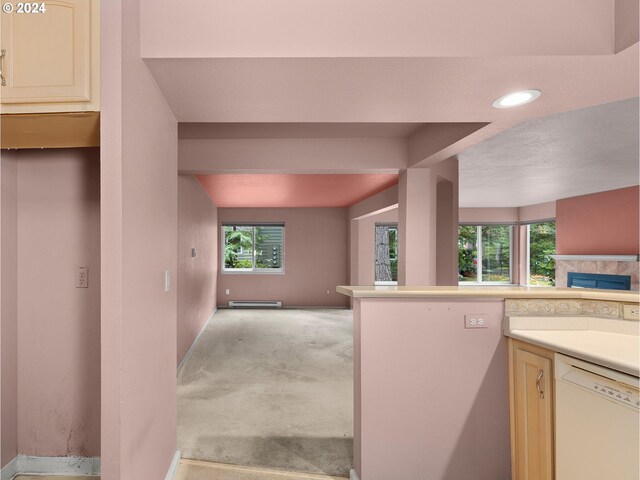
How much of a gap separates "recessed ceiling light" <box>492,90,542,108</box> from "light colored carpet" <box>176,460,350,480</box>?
2.38 metres

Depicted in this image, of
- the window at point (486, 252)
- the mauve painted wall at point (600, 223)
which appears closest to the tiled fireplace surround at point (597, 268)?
the mauve painted wall at point (600, 223)

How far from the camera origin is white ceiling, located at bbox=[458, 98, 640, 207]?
2.72 metres

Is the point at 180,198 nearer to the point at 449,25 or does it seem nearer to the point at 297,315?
the point at 449,25

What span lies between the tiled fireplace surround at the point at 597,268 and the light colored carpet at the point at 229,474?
6.22m

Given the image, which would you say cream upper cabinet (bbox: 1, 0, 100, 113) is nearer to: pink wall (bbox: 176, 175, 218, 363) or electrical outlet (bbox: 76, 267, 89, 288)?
electrical outlet (bbox: 76, 267, 89, 288)

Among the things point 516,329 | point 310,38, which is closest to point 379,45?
point 310,38

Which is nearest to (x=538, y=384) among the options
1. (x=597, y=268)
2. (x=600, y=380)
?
(x=600, y=380)

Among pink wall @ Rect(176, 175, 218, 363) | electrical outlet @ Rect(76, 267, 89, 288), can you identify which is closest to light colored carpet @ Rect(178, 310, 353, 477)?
pink wall @ Rect(176, 175, 218, 363)

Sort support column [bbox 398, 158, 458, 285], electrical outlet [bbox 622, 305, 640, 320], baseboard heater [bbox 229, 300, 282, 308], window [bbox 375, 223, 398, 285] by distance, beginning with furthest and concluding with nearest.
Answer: window [bbox 375, 223, 398, 285], baseboard heater [bbox 229, 300, 282, 308], support column [bbox 398, 158, 458, 285], electrical outlet [bbox 622, 305, 640, 320]

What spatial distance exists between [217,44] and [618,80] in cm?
194

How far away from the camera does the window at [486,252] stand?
864 cm

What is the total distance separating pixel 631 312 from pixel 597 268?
5.59m

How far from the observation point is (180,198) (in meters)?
3.68

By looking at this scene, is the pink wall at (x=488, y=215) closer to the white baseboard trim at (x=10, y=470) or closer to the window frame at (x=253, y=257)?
the window frame at (x=253, y=257)
